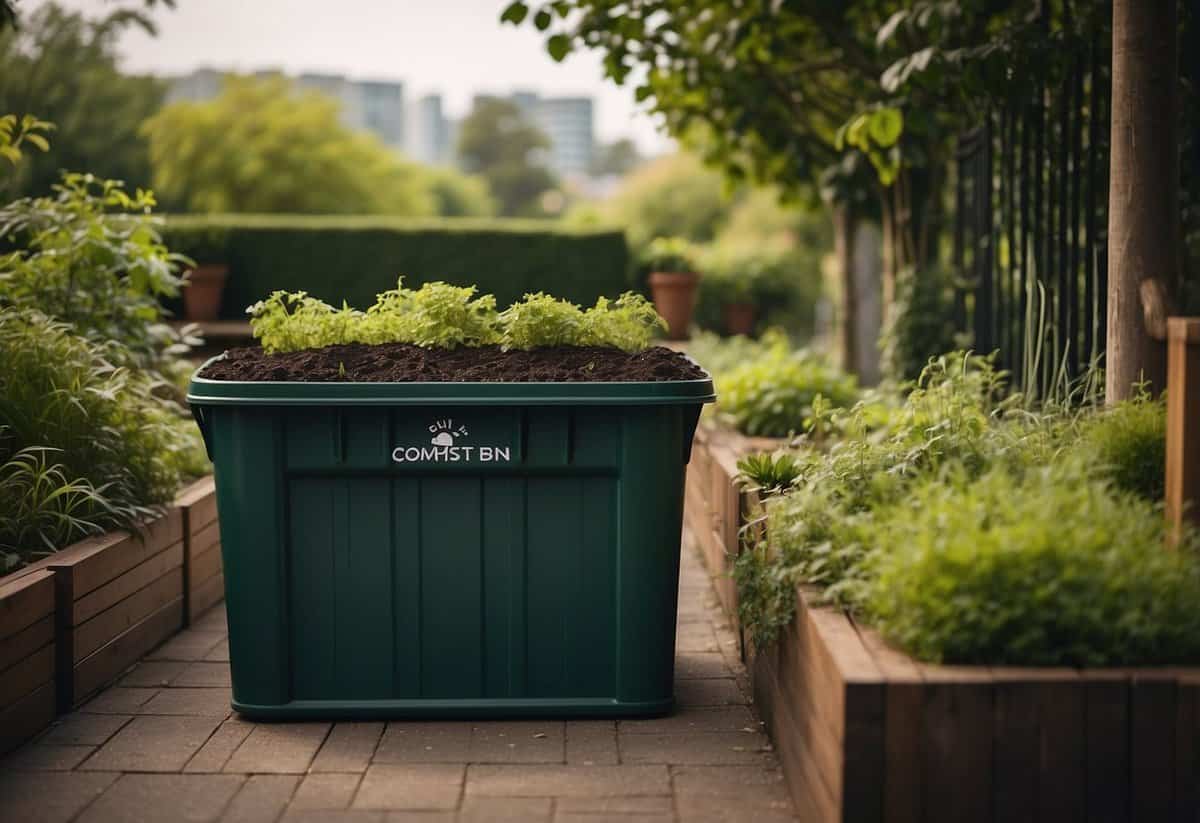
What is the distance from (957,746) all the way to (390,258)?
11.6 meters

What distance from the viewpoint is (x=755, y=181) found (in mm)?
8531

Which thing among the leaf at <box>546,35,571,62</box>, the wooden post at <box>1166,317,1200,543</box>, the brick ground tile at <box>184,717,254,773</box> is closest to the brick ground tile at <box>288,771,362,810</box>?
the brick ground tile at <box>184,717,254,773</box>

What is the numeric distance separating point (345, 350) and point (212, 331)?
8309 millimetres

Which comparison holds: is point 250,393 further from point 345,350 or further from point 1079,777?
point 1079,777

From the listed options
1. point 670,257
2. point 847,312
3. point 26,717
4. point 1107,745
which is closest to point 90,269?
point 26,717

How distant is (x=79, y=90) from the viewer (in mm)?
26609

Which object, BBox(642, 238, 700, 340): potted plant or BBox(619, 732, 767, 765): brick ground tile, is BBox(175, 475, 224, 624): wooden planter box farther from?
BBox(642, 238, 700, 340): potted plant

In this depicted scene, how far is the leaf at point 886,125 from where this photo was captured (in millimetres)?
5281

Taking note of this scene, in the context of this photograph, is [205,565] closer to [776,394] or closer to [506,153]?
[776,394]

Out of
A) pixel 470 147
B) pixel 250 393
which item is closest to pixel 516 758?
pixel 250 393

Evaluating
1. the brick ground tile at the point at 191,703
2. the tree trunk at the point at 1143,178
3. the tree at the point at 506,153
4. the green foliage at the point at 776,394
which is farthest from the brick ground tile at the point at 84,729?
the tree at the point at 506,153

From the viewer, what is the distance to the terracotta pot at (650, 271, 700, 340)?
43.5 ft

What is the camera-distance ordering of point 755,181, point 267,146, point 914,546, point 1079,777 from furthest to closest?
point 267,146 < point 755,181 < point 914,546 < point 1079,777

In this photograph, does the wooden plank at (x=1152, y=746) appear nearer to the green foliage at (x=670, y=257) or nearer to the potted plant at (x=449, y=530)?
the potted plant at (x=449, y=530)
